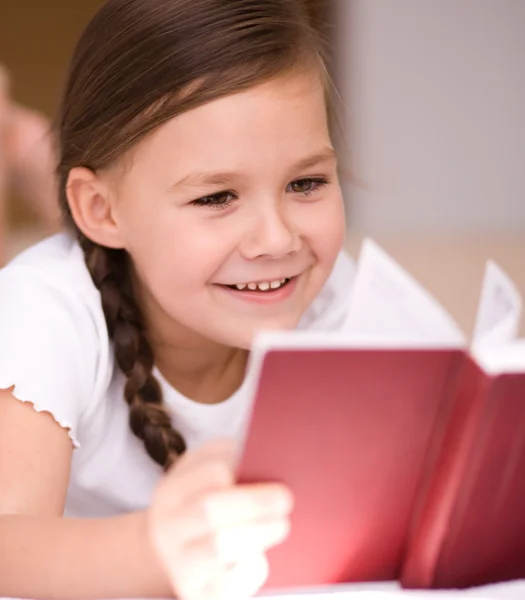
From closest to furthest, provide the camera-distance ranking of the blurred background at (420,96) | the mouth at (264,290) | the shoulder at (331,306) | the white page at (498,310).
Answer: the white page at (498,310) < the mouth at (264,290) < the shoulder at (331,306) < the blurred background at (420,96)

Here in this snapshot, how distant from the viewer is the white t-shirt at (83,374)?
940 mm

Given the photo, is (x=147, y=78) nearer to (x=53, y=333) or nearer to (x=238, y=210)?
(x=238, y=210)

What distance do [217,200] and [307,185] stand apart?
0.11m

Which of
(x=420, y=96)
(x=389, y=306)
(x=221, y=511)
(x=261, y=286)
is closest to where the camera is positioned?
(x=221, y=511)

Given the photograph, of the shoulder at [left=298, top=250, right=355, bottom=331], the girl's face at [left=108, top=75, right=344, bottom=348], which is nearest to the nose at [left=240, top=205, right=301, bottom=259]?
the girl's face at [left=108, top=75, right=344, bottom=348]

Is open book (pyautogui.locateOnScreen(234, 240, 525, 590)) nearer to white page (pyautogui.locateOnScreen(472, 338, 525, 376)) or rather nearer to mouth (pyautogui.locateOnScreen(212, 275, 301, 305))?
white page (pyautogui.locateOnScreen(472, 338, 525, 376))

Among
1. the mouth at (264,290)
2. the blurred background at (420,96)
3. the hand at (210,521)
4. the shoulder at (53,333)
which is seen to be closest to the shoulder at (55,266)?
the shoulder at (53,333)

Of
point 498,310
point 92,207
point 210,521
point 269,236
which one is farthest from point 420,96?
point 210,521

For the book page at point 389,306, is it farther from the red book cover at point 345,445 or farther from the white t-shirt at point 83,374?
the white t-shirt at point 83,374

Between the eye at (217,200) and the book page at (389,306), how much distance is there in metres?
0.22

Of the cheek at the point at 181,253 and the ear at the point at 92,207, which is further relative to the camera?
the ear at the point at 92,207

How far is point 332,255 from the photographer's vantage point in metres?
1.06

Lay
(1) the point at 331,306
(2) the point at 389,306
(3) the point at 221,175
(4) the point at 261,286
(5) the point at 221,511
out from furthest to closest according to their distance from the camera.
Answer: (1) the point at 331,306, (4) the point at 261,286, (3) the point at 221,175, (2) the point at 389,306, (5) the point at 221,511

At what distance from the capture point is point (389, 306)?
725 mm
